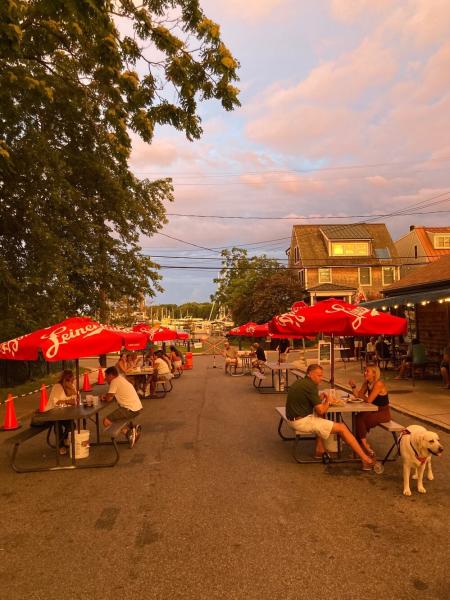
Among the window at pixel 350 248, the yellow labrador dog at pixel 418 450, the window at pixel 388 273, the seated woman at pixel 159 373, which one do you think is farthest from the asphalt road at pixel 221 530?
the window at pixel 388 273

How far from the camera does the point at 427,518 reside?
546 cm

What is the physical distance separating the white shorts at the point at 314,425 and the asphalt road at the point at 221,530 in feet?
1.92

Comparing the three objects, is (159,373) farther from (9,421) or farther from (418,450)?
(418,450)

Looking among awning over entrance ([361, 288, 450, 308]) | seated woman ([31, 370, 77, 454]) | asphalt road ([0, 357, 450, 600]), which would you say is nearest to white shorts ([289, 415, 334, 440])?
asphalt road ([0, 357, 450, 600])

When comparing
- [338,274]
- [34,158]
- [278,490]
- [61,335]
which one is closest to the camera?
[278,490]

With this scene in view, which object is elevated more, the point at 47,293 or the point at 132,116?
the point at 132,116

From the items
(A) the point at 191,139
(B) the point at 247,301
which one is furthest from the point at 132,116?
(B) the point at 247,301

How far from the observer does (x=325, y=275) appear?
47.8 metres

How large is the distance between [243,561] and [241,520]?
995 mm

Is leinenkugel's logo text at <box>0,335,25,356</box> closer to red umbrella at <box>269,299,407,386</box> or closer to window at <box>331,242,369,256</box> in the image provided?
red umbrella at <box>269,299,407,386</box>

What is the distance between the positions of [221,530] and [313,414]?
3011mm

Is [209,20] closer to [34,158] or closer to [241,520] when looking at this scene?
[241,520]

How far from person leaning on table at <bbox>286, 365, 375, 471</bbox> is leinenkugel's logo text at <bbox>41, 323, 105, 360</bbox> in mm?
3484

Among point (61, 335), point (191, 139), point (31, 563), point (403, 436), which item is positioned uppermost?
point (191, 139)
